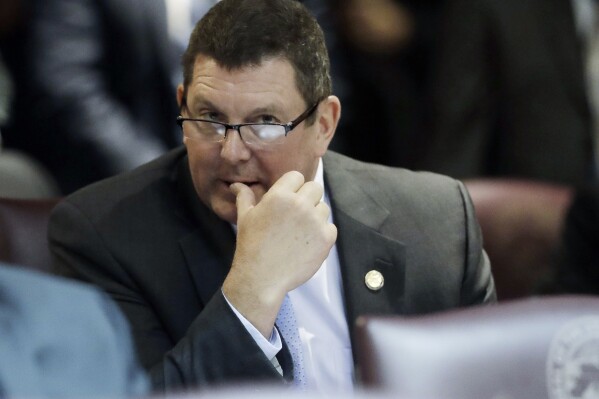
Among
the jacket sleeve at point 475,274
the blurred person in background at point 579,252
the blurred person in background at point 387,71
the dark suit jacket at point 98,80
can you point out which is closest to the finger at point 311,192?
the jacket sleeve at point 475,274

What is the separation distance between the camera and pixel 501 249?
105 inches

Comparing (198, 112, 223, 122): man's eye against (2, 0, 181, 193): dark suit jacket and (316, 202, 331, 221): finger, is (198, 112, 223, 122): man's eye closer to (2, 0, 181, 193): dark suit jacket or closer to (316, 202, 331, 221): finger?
(316, 202, 331, 221): finger

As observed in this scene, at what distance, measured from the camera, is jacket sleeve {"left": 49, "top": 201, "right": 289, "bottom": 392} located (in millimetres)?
1859

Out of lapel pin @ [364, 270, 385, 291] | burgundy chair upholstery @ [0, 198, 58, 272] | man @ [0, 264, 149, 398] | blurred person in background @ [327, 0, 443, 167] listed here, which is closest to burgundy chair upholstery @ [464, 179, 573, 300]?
lapel pin @ [364, 270, 385, 291]

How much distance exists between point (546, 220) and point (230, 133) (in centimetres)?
98

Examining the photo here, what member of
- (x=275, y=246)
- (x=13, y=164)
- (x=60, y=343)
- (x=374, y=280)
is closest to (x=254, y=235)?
(x=275, y=246)

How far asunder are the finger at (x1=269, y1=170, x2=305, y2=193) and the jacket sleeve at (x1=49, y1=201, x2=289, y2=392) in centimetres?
22

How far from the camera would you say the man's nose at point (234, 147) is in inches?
80.7

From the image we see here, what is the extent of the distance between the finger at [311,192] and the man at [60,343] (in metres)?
0.91

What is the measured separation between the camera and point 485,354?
1422 mm

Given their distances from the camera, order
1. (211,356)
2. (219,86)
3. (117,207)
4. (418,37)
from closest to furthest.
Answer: (211,356)
(219,86)
(117,207)
(418,37)

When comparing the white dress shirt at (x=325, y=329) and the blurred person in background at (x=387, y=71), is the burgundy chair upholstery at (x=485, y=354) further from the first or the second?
the blurred person in background at (x=387, y=71)

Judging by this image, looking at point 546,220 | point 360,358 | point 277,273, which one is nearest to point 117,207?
point 277,273

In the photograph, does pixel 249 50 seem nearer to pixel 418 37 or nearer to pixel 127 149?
pixel 127 149
